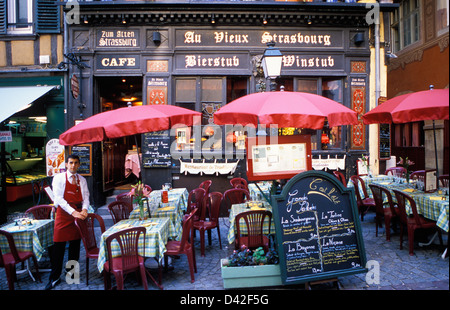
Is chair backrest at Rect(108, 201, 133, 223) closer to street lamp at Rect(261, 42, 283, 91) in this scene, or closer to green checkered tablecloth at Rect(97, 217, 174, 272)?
green checkered tablecloth at Rect(97, 217, 174, 272)

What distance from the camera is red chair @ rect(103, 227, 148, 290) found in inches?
169

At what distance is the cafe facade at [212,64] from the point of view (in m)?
9.44

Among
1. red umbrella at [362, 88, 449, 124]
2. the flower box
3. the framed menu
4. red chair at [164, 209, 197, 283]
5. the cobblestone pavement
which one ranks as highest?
red umbrella at [362, 88, 449, 124]

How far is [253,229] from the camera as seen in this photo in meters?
5.02

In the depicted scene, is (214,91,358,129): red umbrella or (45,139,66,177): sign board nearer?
(214,91,358,129): red umbrella

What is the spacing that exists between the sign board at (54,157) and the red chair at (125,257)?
19.3 ft

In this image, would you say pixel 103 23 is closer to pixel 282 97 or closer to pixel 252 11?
pixel 252 11

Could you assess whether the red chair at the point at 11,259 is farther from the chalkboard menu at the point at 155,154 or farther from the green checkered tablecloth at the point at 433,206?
the green checkered tablecloth at the point at 433,206

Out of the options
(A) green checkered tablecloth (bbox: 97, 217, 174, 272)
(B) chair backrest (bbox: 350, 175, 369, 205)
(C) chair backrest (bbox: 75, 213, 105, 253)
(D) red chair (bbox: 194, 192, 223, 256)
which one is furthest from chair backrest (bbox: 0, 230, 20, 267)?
(B) chair backrest (bbox: 350, 175, 369, 205)

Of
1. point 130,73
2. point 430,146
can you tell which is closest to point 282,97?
point 130,73

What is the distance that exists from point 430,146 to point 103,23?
1412 cm

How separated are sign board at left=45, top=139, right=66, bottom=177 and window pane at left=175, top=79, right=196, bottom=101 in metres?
3.83

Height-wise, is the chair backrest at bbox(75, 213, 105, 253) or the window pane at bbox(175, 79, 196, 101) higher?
the window pane at bbox(175, 79, 196, 101)

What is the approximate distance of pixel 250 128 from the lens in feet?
31.9
